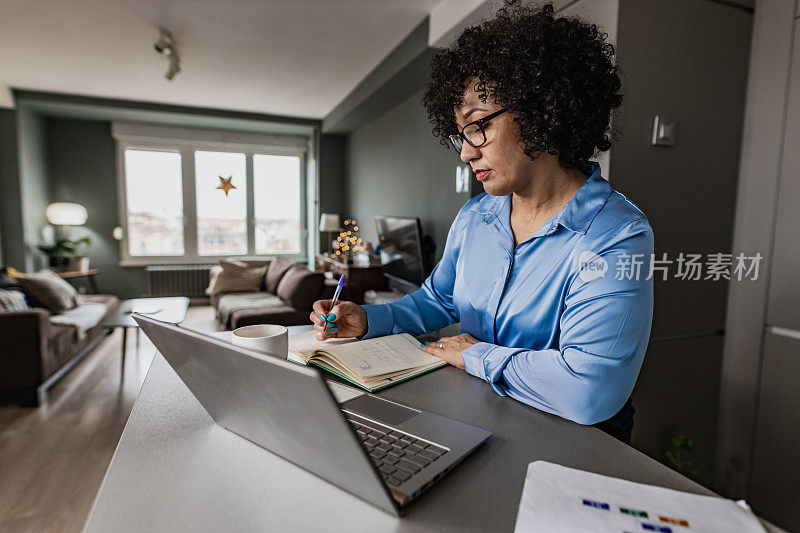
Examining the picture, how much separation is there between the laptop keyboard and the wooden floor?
1866 millimetres

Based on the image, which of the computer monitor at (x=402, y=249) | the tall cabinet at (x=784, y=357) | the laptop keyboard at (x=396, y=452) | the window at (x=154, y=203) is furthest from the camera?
the window at (x=154, y=203)

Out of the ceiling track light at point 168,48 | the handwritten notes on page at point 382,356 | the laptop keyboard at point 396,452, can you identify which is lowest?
the laptop keyboard at point 396,452

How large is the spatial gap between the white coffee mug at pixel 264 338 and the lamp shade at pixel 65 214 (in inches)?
247

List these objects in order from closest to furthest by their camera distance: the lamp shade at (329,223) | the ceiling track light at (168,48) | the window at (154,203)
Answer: the ceiling track light at (168,48) → the lamp shade at (329,223) → the window at (154,203)

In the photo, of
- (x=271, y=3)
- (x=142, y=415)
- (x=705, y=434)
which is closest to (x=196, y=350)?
(x=142, y=415)

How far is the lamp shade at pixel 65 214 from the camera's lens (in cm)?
565

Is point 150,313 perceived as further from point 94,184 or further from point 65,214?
point 94,184

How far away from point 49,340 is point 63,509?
163cm

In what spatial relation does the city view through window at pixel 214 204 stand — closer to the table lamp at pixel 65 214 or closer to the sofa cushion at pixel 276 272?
the table lamp at pixel 65 214

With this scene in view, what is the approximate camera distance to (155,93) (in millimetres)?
5211

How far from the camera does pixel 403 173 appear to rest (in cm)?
462

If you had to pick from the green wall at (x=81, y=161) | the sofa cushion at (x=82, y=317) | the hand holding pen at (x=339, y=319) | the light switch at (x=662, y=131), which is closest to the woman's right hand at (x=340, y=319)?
the hand holding pen at (x=339, y=319)

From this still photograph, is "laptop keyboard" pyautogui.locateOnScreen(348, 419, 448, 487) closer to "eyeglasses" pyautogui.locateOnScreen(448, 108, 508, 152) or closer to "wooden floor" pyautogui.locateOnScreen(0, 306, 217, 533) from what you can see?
"eyeglasses" pyautogui.locateOnScreen(448, 108, 508, 152)

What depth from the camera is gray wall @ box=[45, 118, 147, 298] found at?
610cm
